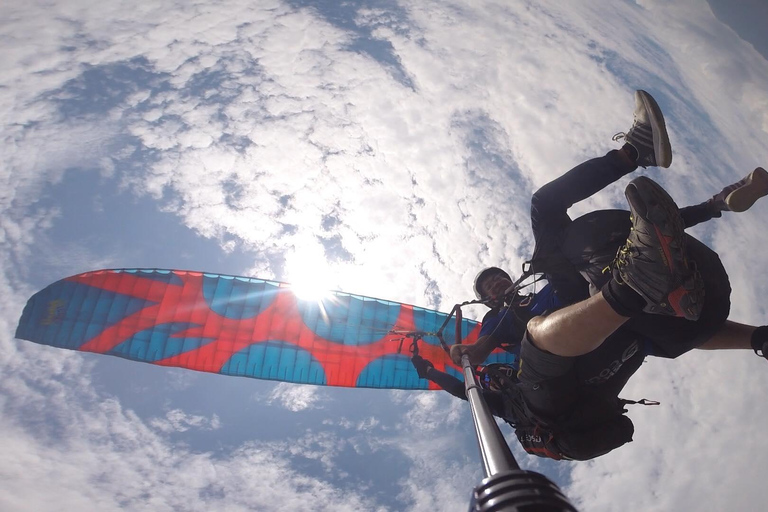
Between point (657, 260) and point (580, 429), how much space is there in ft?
6.74

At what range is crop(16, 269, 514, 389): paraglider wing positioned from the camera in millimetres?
7414

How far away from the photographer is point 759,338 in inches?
108

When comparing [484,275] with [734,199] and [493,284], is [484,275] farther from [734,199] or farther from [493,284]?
[734,199]

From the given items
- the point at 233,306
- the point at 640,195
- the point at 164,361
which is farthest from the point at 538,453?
the point at 164,361

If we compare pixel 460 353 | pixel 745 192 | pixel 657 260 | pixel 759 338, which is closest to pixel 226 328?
pixel 460 353

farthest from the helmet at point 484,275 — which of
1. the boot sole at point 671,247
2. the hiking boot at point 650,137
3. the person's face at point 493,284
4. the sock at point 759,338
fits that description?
the boot sole at point 671,247

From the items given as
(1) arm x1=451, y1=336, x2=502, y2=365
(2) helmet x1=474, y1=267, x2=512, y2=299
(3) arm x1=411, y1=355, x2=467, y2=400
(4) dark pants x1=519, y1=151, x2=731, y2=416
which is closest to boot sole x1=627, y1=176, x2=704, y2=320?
(4) dark pants x1=519, y1=151, x2=731, y2=416

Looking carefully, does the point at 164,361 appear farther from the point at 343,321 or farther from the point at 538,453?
the point at 538,453

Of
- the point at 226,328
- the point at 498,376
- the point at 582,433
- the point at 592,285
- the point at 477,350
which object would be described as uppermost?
the point at 592,285

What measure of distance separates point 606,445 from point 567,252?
1.77 metres

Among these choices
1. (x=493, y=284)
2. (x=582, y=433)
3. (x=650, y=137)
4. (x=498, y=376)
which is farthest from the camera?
(x=493, y=284)

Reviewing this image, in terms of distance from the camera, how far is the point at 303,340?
25.4 feet

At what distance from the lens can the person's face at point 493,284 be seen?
4828 mm

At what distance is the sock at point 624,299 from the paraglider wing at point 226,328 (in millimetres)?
5856
